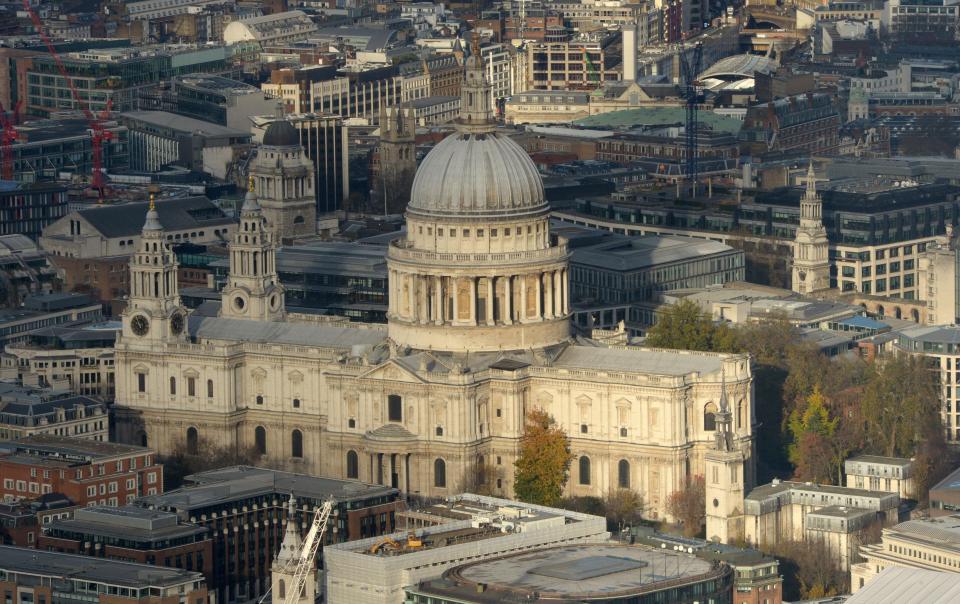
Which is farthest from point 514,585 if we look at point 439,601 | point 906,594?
point 906,594

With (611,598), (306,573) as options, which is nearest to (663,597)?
(611,598)

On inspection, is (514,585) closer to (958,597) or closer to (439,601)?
(439,601)

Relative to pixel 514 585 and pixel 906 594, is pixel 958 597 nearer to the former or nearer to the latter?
pixel 906 594

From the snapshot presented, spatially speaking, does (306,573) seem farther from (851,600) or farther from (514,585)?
(851,600)

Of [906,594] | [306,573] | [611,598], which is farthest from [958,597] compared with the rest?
[306,573]

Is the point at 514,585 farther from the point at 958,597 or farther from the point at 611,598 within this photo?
the point at 958,597
